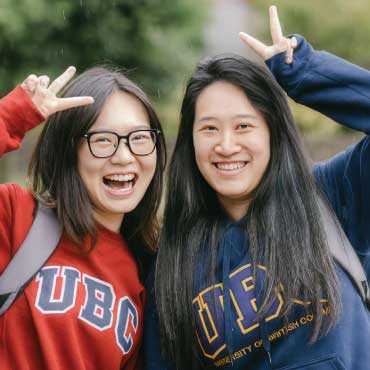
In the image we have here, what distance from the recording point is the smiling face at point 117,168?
10.1 feet

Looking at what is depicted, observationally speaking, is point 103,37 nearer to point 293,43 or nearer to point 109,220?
point 109,220

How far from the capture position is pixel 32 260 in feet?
9.16

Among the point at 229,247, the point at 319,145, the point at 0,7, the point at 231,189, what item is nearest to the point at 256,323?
the point at 229,247

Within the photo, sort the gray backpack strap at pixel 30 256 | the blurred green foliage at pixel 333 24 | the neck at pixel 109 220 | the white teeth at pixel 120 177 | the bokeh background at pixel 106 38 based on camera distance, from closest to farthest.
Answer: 1. the gray backpack strap at pixel 30 256
2. the white teeth at pixel 120 177
3. the neck at pixel 109 220
4. the bokeh background at pixel 106 38
5. the blurred green foliage at pixel 333 24

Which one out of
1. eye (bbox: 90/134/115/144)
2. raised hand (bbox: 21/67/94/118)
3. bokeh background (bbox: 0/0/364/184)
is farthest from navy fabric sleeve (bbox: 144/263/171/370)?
bokeh background (bbox: 0/0/364/184)

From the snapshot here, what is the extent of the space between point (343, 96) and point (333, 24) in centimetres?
1361

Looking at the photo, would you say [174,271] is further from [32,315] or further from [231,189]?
[32,315]

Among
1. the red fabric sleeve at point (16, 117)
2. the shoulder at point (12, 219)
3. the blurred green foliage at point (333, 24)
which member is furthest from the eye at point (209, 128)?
the blurred green foliage at point (333, 24)

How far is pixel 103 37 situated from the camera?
28.6 feet

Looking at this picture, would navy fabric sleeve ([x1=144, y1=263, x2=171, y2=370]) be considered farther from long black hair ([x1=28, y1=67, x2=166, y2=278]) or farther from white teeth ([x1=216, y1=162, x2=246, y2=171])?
white teeth ([x1=216, y1=162, x2=246, y2=171])

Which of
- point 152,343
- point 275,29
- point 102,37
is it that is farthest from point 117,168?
point 102,37

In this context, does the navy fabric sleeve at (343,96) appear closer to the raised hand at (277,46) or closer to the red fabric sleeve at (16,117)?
the raised hand at (277,46)

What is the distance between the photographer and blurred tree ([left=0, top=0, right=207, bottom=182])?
26.7 feet

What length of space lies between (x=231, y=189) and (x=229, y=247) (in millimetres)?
248
